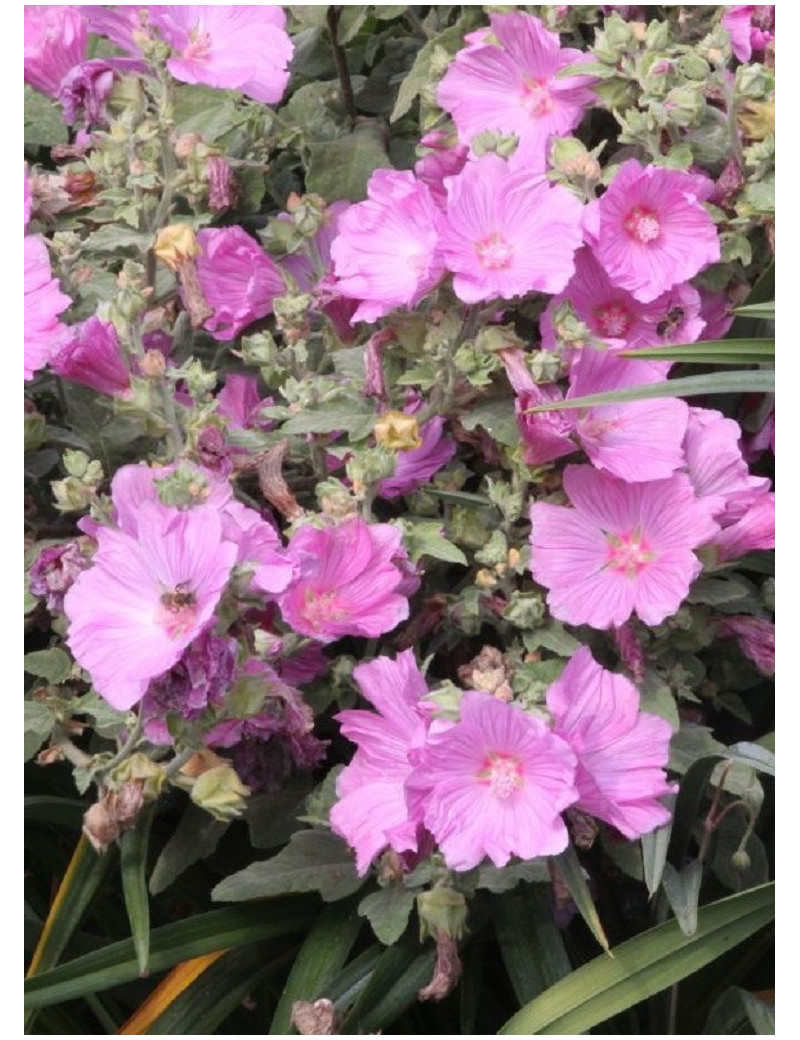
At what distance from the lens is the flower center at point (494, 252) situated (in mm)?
964

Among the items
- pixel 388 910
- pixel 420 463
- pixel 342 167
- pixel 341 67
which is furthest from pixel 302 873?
pixel 341 67

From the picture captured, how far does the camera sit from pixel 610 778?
898 millimetres

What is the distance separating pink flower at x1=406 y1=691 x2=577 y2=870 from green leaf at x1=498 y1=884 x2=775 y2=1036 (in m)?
0.12

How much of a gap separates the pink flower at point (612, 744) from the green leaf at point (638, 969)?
0.29ft

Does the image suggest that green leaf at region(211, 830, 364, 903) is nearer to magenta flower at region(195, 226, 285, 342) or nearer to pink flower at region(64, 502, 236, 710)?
pink flower at region(64, 502, 236, 710)

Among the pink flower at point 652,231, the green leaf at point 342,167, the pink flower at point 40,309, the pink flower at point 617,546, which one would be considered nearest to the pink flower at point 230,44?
Answer: the green leaf at point 342,167

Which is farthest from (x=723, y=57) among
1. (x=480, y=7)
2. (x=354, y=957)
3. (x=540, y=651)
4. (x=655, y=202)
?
(x=354, y=957)

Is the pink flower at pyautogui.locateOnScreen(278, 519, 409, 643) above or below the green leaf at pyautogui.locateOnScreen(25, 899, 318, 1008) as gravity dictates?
above

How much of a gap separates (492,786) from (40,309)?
446 mm

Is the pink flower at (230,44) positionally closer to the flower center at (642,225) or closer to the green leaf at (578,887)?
the flower center at (642,225)

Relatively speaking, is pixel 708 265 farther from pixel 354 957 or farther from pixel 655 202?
pixel 354 957

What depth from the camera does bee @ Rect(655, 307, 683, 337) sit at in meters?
1.05

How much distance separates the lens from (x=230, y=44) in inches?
44.1

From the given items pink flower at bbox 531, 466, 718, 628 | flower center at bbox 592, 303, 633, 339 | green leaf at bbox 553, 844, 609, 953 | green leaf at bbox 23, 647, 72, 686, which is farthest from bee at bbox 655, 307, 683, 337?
green leaf at bbox 23, 647, 72, 686
